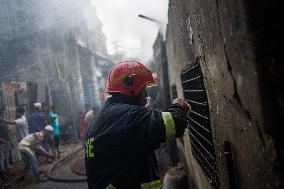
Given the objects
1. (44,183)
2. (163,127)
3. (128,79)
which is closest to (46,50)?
(44,183)

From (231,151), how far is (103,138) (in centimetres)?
100

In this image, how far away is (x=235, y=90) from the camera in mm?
1668

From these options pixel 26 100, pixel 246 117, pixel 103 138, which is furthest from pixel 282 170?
pixel 26 100

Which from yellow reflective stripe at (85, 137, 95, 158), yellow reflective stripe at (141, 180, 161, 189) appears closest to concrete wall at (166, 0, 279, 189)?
yellow reflective stripe at (141, 180, 161, 189)

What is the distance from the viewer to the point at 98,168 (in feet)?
8.09

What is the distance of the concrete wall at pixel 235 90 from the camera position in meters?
1.33

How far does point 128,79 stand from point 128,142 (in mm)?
660

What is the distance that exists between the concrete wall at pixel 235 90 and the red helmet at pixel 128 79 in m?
0.60

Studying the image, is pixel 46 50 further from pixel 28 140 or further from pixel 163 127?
pixel 163 127

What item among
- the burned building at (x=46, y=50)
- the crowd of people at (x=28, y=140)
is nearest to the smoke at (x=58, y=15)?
the burned building at (x=46, y=50)

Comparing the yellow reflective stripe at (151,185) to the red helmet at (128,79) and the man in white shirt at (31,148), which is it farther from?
the man in white shirt at (31,148)

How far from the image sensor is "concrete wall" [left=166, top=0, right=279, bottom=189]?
1329 mm

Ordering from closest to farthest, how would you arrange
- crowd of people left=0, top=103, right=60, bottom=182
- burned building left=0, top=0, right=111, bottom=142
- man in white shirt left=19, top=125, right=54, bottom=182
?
man in white shirt left=19, top=125, right=54, bottom=182 < crowd of people left=0, top=103, right=60, bottom=182 < burned building left=0, top=0, right=111, bottom=142

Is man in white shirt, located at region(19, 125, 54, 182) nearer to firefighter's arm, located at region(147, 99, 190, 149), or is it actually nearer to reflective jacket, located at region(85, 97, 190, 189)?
reflective jacket, located at region(85, 97, 190, 189)
